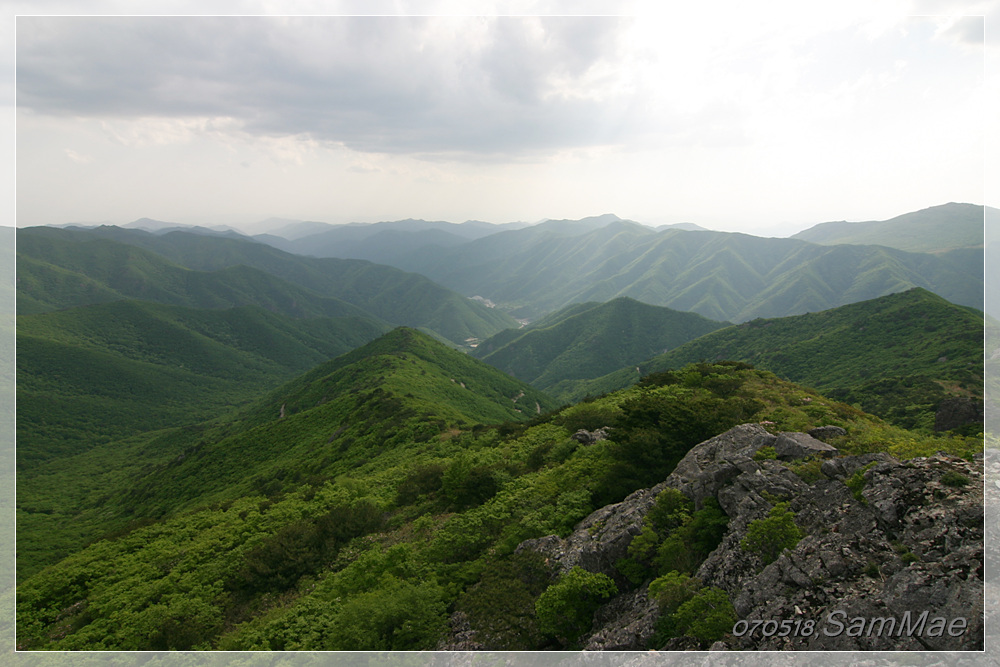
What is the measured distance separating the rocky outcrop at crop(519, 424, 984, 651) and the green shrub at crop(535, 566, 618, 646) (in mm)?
384

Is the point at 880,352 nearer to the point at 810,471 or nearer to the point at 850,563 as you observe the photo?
the point at 810,471

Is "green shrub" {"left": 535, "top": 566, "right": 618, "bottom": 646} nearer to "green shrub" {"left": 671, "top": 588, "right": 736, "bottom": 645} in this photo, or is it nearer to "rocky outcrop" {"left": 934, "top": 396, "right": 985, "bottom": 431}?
"green shrub" {"left": 671, "top": 588, "right": 736, "bottom": 645}

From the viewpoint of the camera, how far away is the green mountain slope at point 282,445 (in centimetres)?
4984

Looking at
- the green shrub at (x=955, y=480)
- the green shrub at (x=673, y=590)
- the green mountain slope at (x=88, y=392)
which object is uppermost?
the green shrub at (x=955, y=480)

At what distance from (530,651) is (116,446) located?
542 feet

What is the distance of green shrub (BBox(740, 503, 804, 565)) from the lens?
11.8 m

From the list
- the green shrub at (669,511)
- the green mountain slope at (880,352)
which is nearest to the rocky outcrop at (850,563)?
the green shrub at (669,511)

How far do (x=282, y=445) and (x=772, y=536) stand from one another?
68349 millimetres

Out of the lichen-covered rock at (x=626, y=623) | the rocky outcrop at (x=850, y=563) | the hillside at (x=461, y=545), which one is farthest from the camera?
the hillside at (x=461, y=545)

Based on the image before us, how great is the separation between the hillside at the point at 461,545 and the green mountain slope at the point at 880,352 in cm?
4049

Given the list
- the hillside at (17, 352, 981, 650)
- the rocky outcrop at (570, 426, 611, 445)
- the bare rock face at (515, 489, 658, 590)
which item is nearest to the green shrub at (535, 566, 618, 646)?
the hillside at (17, 352, 981, 650)

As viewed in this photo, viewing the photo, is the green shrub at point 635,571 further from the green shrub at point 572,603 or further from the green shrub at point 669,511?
the green shrub at point 669,511

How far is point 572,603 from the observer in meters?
13.8

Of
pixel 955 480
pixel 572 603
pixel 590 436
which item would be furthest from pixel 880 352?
pixel 572 603
